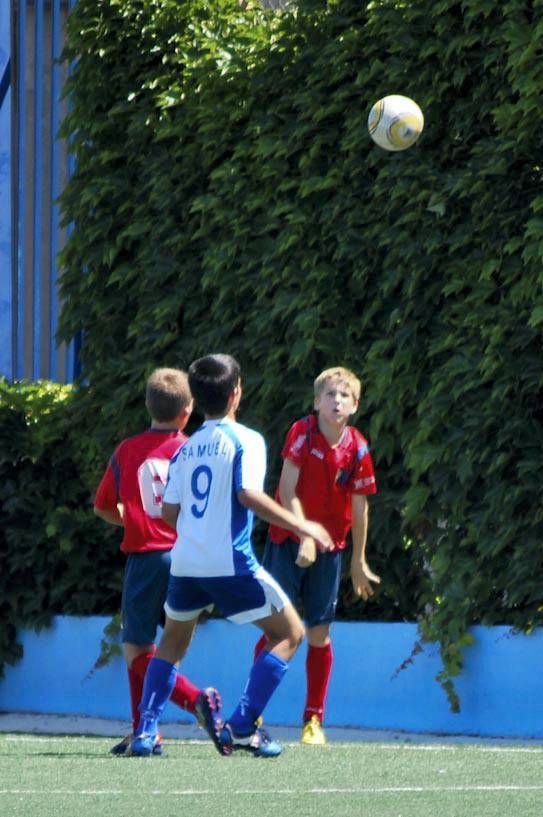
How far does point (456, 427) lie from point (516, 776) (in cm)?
250

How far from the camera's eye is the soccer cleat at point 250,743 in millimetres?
6363

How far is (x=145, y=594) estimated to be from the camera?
7.13 metres

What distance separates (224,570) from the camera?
251 inches

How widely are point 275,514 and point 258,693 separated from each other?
2.24 feet

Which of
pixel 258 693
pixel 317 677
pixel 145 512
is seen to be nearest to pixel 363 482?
pixel 317 677

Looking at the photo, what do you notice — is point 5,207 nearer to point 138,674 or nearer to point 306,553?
point 138,674

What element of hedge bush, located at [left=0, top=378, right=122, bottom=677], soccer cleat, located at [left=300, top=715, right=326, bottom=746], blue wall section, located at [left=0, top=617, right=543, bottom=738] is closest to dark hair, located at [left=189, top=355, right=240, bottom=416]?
soccer cleat, located at [left=300, top=715, right=326, bottom=746]

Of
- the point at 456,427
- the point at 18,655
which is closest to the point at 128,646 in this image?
the point at 456,427

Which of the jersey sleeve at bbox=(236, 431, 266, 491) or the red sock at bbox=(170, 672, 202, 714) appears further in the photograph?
the red sock at bbox=(170, 672, 202, 714)

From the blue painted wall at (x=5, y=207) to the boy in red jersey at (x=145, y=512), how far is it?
520 cm

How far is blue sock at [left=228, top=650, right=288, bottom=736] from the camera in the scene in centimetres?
638

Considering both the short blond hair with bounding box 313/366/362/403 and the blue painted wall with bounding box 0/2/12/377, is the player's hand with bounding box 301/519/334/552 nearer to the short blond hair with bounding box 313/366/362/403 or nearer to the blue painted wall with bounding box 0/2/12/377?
the short blond hair with bounding box 313/366/362/403

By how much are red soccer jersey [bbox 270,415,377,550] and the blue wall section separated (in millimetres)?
927

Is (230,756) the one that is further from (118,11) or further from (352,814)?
(118,11)
